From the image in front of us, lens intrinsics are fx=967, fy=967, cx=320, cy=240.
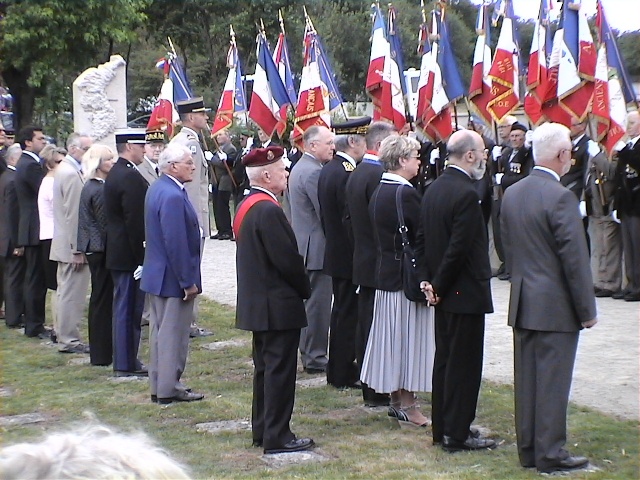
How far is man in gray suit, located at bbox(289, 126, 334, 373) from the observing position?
29.0 feet

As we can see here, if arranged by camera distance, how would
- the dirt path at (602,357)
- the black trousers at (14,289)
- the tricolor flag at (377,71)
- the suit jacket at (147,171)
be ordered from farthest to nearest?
1. the tricolor flag at (377,71)
2. the black trousers at (14,289)
3. the suit jacket at (147,171)
4. the dirt path at (602,357)

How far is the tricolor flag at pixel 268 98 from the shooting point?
45.5 ft

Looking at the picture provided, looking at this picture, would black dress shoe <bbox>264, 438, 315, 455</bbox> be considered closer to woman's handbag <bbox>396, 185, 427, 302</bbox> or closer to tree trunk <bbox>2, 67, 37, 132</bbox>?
woman's handbag <bbox>396, 185, 427, 302</bbox>

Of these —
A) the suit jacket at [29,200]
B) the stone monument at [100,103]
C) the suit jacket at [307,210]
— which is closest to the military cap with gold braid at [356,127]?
the suit jacket at [307,210]

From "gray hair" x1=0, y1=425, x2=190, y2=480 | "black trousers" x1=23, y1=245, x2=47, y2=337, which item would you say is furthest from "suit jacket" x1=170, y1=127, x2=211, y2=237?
"gray hair" x1=0, y1=425, x2=190, y2=480

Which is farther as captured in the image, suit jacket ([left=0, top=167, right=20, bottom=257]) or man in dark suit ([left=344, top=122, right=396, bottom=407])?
suit jacket ([left=0, top=167, right=20, bottom=257])

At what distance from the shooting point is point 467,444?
650 centimetres

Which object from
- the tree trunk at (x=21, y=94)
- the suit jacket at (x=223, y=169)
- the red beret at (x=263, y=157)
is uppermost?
the tree trunk at (x=21, y=94)

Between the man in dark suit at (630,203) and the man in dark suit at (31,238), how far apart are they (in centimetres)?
706

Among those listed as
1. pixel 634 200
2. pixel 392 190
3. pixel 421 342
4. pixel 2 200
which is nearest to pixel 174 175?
pixel 392 190

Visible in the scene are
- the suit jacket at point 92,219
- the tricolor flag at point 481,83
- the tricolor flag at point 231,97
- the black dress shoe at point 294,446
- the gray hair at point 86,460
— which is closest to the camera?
the gray hair at point 86,460

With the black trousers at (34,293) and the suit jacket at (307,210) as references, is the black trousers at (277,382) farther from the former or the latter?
the black trousers at (34,293)

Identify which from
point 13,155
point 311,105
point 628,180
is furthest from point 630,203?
point 13,155

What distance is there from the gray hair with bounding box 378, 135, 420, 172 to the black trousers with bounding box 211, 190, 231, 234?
14005 millimetres
